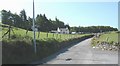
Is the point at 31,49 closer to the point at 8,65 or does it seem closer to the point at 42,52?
the point at 42,52

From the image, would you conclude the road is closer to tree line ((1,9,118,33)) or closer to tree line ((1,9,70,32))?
tree line ((1,9,118,33))

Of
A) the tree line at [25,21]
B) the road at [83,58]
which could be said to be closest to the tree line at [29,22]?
the tree line at [25,21]

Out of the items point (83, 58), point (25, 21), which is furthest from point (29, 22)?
point (83, 58)

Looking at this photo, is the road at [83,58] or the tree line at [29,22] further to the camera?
the tree line at [29,22]

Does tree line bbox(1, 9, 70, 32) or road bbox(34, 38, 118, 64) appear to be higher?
tree line bbox(1, 9, 70, 32)

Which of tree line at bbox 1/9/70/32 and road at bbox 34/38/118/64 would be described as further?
tree line at bbox 1/9/70/32

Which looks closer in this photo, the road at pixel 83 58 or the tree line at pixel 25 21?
the road at pixel 83 58

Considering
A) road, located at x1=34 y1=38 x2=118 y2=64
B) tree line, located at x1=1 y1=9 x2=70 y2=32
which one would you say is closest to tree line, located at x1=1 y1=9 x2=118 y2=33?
tree line, located at x1=1 y1=9 x2=70 y2=32

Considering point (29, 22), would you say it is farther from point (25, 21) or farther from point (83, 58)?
point (83, 58)

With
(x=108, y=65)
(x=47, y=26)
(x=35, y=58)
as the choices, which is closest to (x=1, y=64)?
(x=35, y=58)

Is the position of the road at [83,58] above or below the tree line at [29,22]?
below

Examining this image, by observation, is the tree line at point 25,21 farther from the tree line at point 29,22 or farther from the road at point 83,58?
the road at point 83,58

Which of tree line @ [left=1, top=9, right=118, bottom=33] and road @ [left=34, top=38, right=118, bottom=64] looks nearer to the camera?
road @ [left=34, top=38, right=118, bottom=64]

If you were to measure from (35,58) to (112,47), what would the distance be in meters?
21.0
